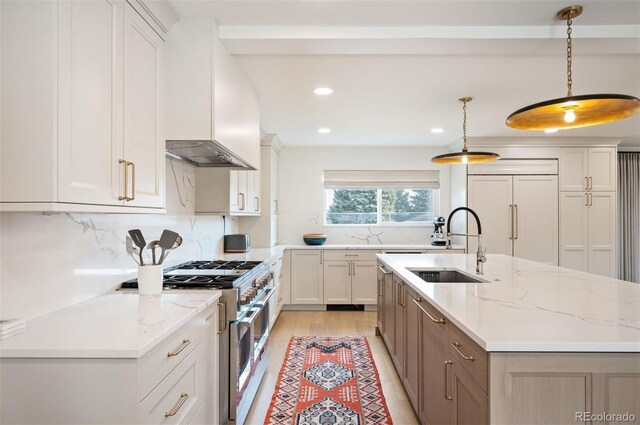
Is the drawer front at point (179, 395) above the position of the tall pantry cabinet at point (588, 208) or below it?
below

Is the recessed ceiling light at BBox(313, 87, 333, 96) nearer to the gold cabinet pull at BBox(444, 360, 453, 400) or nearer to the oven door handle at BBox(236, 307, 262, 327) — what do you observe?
the oven door handle at BBox(236, 307, 262, 327)

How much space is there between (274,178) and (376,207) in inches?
65.0

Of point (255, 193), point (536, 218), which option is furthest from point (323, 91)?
point (536, 218)

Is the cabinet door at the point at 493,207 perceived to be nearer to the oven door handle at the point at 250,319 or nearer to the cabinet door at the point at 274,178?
the cabinet door at the point at 274,178

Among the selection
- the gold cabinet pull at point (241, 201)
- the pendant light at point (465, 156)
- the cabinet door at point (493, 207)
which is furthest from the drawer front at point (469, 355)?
the cabinet door at point (493, 207)

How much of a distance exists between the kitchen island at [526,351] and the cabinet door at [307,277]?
273cm

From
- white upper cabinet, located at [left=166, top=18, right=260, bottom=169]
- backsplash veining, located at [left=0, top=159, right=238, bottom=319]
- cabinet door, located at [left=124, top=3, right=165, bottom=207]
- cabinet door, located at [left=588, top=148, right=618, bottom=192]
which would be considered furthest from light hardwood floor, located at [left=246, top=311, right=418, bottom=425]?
cabinet door, located at [left=588, top=148, right=618, bottom=192]

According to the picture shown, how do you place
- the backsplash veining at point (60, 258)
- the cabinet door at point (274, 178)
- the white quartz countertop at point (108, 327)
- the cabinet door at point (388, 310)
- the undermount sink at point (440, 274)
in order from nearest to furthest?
the white quartz countertop at point (108, 327) → the backsplash veining at point (60, 258) → the undermount sink at point (440, 274) → the cabinet door at point (388, 310) → the cabinet door at point (274, 178)

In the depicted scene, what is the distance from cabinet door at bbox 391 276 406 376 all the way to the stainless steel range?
1.01 meters

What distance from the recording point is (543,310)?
4.99ft

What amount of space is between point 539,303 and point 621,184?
5397 millimetres

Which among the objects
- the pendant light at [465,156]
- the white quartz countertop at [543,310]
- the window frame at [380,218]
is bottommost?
the white quartz countertop at [543,310]

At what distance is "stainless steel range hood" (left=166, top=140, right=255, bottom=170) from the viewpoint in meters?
2.05

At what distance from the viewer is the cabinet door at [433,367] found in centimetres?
160
